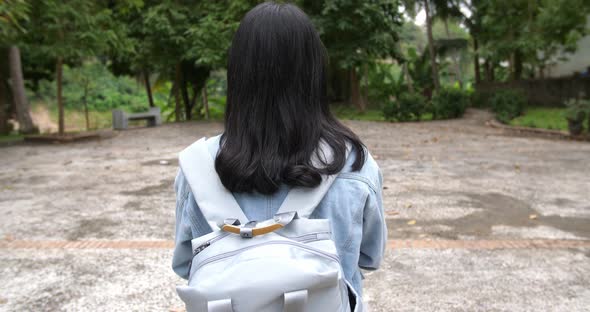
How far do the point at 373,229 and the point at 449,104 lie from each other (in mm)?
19107

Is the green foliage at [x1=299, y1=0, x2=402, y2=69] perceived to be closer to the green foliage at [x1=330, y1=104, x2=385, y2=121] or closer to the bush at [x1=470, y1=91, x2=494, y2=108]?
the green foliage at [x1=330, y1=104, x2=385, y2=121]

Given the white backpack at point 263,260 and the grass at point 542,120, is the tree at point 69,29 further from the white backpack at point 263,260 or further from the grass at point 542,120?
the white backpack at point 263,260

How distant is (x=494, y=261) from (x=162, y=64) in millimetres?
16514

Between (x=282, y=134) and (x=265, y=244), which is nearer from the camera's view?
(x=265, y=244)

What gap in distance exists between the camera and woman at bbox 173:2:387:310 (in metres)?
1.18

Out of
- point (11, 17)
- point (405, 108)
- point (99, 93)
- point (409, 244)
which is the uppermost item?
point (99, 93)

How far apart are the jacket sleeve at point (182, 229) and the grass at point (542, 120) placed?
13850 millimetres

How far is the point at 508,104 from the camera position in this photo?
17.3 meters

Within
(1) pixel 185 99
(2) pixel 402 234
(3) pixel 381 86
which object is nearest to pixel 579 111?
(2) pixel 402 234

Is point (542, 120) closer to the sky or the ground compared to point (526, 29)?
closer to the ground

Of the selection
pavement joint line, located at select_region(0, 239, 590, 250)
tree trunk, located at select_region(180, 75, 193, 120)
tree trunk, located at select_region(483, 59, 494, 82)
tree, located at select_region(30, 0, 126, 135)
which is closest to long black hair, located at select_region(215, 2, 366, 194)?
pavement joint line, located at select_region(0, 239, 590, 250)

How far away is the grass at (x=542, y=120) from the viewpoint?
14.2 metres

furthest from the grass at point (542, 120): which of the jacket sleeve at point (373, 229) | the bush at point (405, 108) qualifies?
the jacket sleeve at point (373, 229)

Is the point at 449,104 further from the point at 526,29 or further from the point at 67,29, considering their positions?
the point at 67,29
